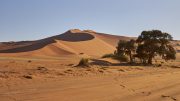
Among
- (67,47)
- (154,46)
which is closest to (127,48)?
(154,46)

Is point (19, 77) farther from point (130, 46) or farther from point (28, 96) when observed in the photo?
point (130, 46)

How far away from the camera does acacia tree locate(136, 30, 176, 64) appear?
41.3 m

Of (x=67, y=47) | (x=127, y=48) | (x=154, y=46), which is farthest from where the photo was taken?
(x=67, y=47)

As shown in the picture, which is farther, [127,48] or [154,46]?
[127,48]

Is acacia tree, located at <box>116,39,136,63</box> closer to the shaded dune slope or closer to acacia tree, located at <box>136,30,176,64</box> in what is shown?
acacia tree, located at <box>136,30,176,64</box>

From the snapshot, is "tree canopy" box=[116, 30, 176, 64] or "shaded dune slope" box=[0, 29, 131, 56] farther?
"shaded dune slope" box=[0, 29, 131, 56]

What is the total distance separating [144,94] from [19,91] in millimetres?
4699

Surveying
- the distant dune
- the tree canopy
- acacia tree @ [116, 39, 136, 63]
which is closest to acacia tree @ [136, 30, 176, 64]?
the tree canopy

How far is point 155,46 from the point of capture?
41.2m

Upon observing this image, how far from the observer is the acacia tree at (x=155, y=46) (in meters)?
41.3

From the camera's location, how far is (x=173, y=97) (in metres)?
11.9

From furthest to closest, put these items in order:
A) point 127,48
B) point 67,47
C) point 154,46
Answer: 1. point 67,47
2. point 127,48
3. point 154,46

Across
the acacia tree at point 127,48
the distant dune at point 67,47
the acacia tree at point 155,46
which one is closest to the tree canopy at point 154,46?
the acacia tree at point 155,46

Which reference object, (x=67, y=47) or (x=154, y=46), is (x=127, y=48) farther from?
(x=67, y=47)
